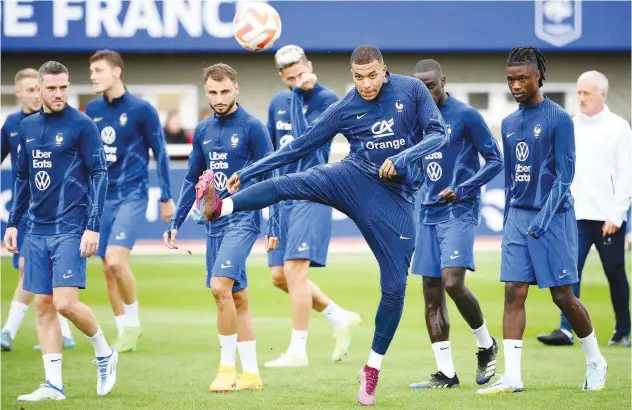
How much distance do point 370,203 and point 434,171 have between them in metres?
1.39

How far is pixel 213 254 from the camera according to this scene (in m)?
8.69

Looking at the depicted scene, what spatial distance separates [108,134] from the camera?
10992 mm

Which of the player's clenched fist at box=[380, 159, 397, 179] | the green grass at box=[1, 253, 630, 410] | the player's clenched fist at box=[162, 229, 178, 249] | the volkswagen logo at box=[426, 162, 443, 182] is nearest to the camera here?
the player's clenched fist at box=[380, 159, 397, 179]

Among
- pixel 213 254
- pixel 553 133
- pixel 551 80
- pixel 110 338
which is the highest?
pixel 551 80

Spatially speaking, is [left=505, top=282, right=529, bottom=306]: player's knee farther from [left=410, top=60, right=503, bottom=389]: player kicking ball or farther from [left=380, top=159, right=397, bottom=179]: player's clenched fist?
[left=380, top=159, right=397, bottom=179]: player's clenched fist

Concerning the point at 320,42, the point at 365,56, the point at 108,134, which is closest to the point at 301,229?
the point at 108,134

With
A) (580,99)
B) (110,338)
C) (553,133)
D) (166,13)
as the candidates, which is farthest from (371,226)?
(166,13)

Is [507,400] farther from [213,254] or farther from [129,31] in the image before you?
[129,31]

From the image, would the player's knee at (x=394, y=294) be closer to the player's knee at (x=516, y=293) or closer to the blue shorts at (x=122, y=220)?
the player's knee at (x=516, y=293)

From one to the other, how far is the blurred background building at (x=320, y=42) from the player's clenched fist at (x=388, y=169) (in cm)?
1451

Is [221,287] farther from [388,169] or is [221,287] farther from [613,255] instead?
[613,255]

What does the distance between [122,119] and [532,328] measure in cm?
482

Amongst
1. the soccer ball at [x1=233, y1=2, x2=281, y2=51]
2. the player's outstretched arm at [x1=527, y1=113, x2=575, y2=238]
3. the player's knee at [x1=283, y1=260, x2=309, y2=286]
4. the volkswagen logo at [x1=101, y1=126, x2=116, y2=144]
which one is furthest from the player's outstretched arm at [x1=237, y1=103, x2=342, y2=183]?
the volkswagen logo at [x1=101, y1=126, x2=116, y2=144]

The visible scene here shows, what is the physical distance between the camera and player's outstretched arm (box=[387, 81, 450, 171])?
707 cm
